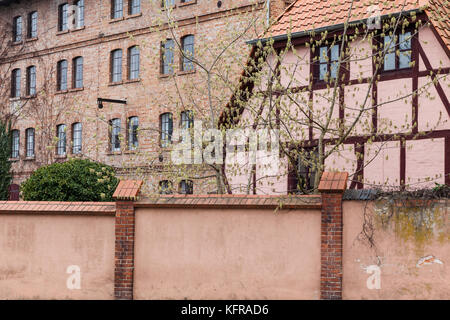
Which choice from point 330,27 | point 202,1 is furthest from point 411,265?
point 202,1

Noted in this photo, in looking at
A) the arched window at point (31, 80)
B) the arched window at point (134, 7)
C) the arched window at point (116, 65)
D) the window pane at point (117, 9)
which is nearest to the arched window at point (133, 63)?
the arched window at point (116, 65)

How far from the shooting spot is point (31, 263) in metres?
13.3

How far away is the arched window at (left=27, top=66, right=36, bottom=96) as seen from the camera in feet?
98.6

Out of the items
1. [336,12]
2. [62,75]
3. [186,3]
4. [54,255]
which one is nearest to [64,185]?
[54,255]

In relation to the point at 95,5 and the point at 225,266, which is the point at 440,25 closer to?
the point at 225,266

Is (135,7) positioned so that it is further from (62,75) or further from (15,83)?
(15,83)

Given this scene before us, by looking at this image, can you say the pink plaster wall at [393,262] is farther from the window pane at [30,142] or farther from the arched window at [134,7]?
the window pane at [30,142]

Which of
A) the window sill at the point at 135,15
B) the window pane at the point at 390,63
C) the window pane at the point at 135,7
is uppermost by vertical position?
the window pane at the point at 135,7

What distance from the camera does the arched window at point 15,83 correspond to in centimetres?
3080

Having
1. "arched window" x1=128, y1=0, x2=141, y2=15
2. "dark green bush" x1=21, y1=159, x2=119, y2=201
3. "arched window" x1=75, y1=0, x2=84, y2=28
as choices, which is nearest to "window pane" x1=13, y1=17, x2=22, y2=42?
"arched window" x1=75, y1=0, x2=84, y2=28

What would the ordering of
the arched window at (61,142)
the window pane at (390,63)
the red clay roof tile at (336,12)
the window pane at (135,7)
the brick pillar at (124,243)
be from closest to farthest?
the brick pillar at (124,243), the red clay roof tile at (336,12), the window pane at (390,63), the window pane at (135,7), the arched window at (61,142)

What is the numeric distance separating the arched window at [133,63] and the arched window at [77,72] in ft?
9.15

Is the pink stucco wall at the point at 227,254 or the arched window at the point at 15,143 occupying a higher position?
the arched window at the point at 15,143

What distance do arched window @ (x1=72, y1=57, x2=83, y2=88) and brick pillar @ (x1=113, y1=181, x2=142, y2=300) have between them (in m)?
16.2
